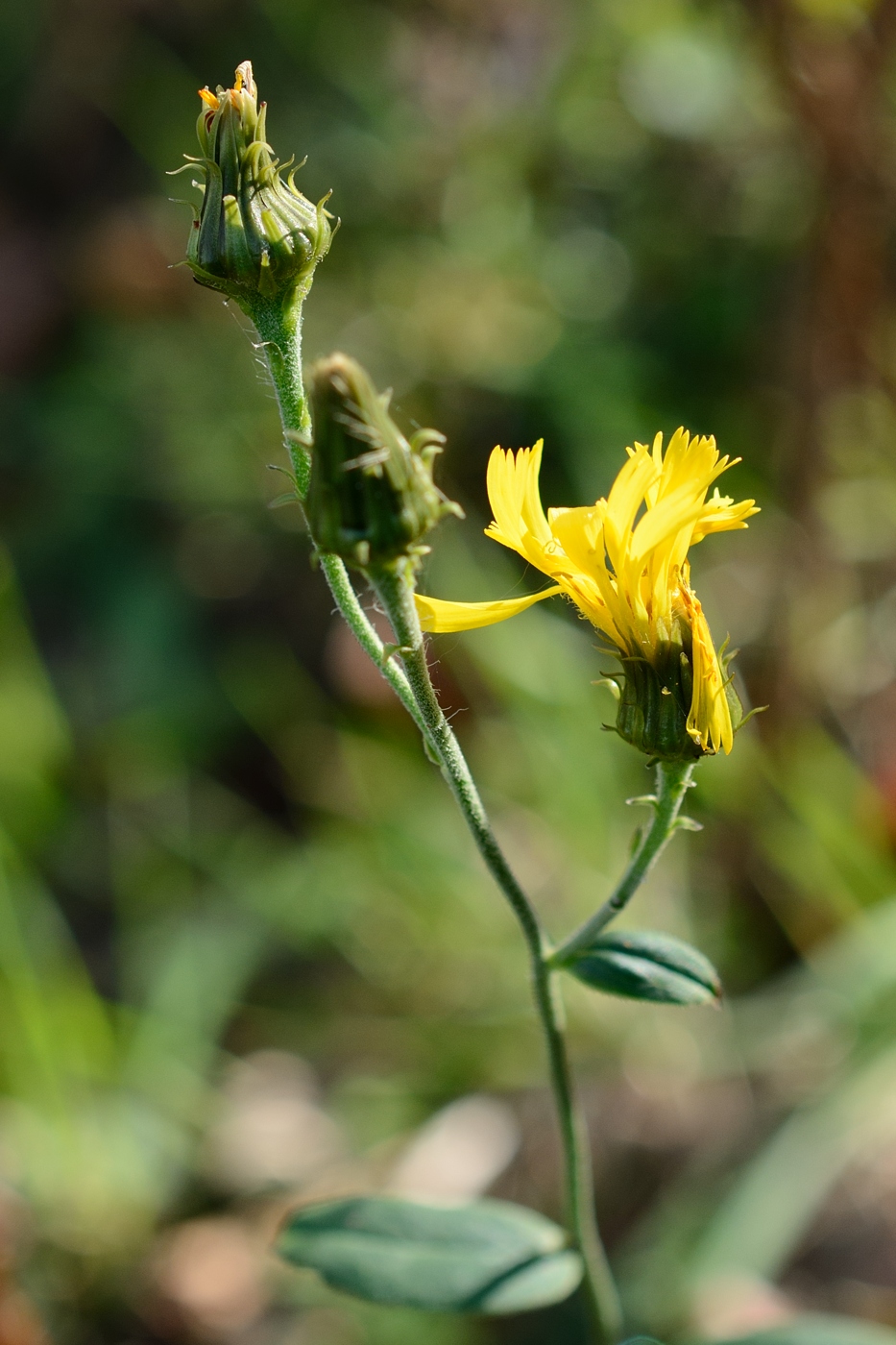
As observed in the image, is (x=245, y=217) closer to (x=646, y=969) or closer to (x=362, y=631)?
(x=362, y=631)

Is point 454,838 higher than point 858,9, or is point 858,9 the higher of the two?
point 858,9

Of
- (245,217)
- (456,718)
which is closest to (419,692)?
(245,217)

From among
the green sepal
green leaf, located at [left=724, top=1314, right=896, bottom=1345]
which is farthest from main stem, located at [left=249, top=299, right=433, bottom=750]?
green leaf, located at [left=724, top=1314, right=896, bottom=1345]

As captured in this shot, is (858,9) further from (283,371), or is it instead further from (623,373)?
(283,371)

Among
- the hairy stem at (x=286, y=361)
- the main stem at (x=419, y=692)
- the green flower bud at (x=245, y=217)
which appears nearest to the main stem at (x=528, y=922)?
the main stem at (x=419, y=692)

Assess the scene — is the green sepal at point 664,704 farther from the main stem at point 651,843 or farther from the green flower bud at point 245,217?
the green flower bud at point 245,217

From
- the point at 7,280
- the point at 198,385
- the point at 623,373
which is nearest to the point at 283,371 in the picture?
the point at 623,373
